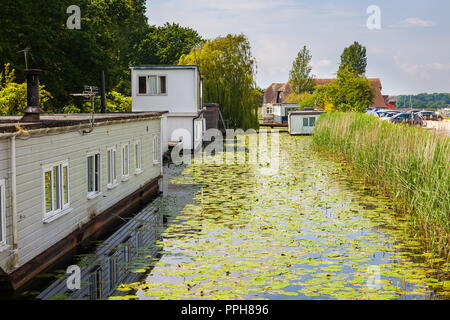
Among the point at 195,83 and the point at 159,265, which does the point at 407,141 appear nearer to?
the point at 159,265

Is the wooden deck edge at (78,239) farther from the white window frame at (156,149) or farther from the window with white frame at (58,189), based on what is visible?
the white window frame at (156,149)

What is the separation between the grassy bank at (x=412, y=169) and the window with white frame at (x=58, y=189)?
7726mm

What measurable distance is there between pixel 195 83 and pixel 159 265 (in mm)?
25393

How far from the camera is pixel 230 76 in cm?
5422

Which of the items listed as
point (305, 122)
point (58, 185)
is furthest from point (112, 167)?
point (305, 122)

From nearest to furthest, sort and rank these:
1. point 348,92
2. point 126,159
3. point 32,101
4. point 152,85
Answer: point 32,101, point 126,159, point 152,85, point 348,92

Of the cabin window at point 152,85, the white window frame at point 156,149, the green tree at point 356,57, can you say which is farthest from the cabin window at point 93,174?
the green tree at point 356,57

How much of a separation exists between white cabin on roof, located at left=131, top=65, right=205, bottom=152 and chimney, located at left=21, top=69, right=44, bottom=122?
20.4m

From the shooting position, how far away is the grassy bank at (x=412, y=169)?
39.9ft

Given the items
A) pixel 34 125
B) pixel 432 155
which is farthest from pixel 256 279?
pixel 432 155

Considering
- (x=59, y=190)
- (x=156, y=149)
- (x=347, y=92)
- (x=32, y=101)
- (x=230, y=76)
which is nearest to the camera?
(x=59, y=190)

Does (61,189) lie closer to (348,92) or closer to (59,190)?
(59,190)

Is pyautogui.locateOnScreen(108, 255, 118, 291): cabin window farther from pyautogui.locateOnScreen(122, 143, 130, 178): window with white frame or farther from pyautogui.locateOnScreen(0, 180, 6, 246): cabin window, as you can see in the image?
pyautogui.locateOnScreen(122, 143, 130, 178): window with white frame

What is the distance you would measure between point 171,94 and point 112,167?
19618 mm
